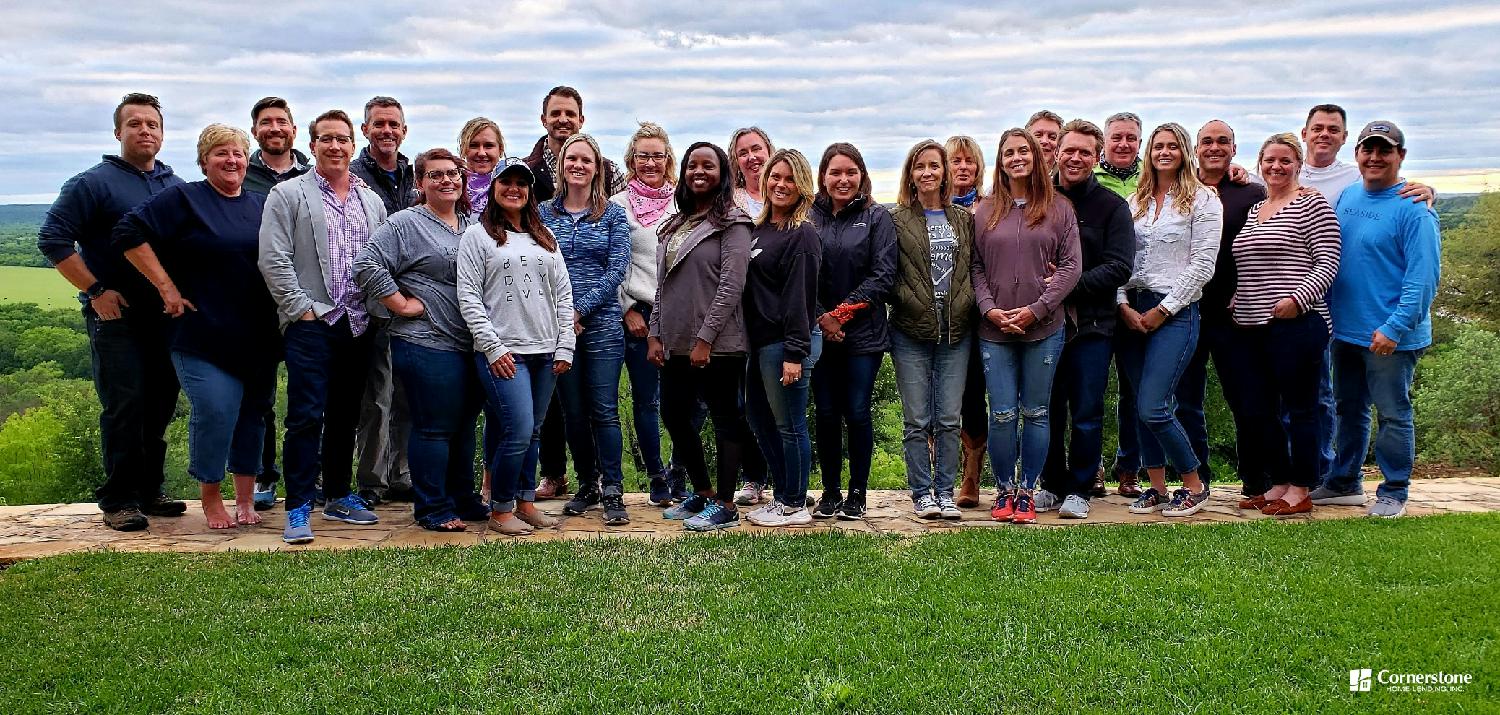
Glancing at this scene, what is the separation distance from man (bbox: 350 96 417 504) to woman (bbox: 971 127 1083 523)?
3445 mm

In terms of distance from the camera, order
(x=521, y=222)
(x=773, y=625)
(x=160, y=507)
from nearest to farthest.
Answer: (x=773, y=625)
(x=521, y=222)
(x=160, y=507)

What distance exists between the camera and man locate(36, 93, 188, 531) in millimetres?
6227

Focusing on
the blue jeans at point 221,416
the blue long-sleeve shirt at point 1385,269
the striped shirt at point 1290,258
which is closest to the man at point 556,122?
the blue jeans at point 221,416

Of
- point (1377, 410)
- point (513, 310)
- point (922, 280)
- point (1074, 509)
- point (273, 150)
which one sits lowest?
point (1074, 509)

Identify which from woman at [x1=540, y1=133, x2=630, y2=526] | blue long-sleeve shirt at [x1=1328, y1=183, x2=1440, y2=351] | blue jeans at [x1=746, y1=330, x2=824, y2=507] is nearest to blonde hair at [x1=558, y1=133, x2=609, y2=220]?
woman at [x1=540, y1=133, x2=630, y2=526]

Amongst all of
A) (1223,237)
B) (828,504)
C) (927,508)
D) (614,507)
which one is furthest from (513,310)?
(1223,237)

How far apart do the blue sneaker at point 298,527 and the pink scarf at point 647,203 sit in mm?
2547

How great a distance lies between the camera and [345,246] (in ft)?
20.5

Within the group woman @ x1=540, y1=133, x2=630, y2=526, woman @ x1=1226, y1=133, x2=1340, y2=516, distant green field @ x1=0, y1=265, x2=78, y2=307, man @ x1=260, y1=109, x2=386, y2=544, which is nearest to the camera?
man @ x1=260, y1=109, x2=386, y2=544

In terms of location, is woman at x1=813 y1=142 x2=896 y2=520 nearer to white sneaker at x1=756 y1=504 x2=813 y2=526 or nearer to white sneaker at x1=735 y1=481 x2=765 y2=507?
white sneaker at x1=756 y1=504 x2=813 y2=526

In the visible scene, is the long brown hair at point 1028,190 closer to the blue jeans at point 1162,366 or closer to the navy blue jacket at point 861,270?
the navy blue jacket at point 861,270

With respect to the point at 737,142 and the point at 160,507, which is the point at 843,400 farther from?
the point at 160,507

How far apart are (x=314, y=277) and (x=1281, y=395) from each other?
233 inches

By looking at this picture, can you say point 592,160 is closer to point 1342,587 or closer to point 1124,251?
point 1124,251
